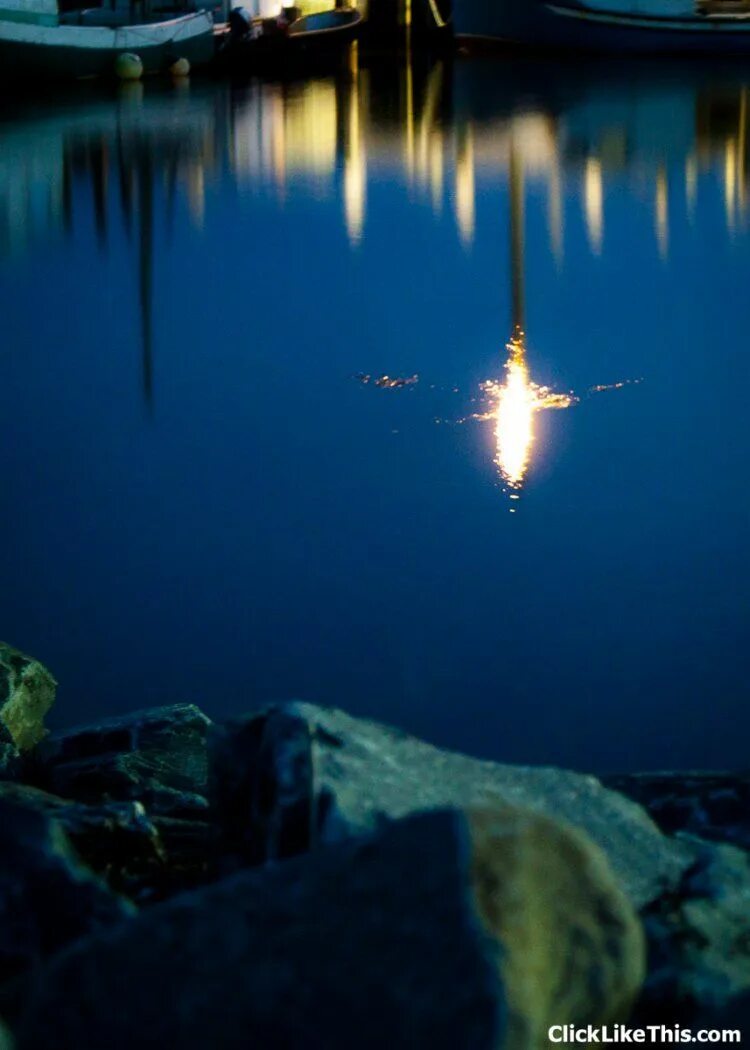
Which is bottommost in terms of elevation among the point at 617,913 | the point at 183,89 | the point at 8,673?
the point at 183,89

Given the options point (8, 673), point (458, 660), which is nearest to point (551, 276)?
point (458, 660)

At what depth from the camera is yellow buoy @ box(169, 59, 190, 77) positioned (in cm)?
2597

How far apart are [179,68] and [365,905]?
83.2 feet

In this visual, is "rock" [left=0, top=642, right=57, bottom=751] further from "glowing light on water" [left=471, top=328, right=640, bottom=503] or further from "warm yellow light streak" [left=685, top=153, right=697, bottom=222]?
"warm yellow light streak" [left=685, top=153, right=697, bottom=222]

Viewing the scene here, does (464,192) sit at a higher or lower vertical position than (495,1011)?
lower

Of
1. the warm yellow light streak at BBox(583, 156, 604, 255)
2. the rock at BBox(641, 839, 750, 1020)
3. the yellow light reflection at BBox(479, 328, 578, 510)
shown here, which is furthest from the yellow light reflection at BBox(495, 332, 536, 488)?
the rock at BBox(641, 839, 750, 1020)

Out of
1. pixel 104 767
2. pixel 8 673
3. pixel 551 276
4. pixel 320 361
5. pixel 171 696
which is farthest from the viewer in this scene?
pixel 551 276

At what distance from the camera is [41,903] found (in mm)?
2678

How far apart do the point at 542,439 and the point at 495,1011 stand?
5.26 m

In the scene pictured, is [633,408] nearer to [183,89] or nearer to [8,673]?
[8,673]

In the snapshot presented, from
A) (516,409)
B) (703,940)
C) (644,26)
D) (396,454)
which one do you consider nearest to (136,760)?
(703,940)

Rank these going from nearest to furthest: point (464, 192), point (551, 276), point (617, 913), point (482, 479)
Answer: point (617, 913) → point (482, 479) → point (551, 276) → point (464, 192)

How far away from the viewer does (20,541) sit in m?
6.02

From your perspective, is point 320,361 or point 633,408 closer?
point 633,408
